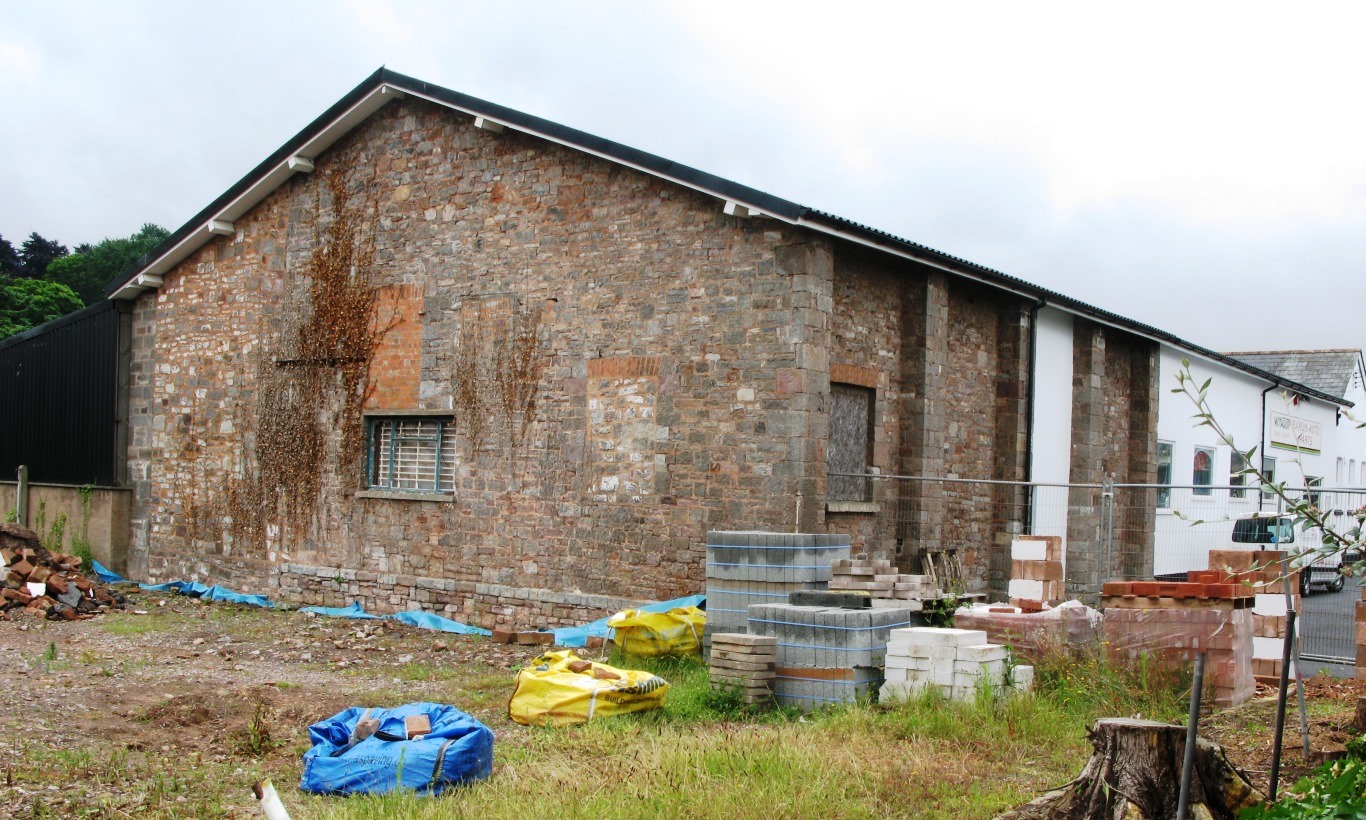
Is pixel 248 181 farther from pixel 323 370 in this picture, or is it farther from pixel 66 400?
pixel 66 400

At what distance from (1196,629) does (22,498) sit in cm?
1861

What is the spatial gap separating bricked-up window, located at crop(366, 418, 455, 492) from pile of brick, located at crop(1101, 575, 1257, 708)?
8.82 m

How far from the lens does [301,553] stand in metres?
16.4

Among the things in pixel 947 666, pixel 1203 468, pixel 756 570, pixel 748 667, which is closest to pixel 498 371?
pixel 756 570

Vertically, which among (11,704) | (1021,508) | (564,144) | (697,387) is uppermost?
(564,144)

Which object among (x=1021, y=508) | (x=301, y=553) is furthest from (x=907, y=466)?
(x=301, y=553)

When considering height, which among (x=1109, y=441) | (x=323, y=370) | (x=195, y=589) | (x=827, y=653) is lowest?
(x=195, y=589)

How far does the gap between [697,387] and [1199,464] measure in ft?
47.0

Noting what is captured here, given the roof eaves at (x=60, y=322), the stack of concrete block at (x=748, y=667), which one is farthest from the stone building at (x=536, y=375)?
the stack of concrete block at (x=748, y=667)

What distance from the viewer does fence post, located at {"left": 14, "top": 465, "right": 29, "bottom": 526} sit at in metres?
19.5

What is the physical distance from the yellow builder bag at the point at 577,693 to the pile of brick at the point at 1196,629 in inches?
151

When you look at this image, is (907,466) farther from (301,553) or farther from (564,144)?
(301,553)

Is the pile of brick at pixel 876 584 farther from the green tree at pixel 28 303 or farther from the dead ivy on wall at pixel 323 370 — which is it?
the green tree at pixel 28 303

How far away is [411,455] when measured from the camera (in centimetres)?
1561
